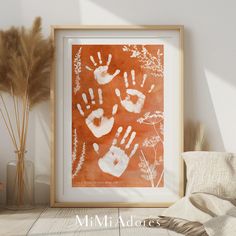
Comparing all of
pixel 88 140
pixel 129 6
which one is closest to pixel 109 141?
pixel 88 140

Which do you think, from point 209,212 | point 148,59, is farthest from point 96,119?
point 209,212

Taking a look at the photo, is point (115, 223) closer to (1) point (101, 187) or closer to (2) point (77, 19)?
(1) point (101, 187)

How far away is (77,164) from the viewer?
3.05m

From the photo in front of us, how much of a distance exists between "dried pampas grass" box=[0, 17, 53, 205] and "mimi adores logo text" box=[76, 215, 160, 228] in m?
0.55

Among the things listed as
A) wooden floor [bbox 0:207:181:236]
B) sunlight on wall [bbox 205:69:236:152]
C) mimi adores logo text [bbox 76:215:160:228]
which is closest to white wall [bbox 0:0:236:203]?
sunlight on wall [bbox 205:69:236:152]

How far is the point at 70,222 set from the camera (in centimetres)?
256

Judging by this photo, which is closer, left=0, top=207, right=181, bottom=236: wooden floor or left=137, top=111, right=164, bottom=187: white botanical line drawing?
left=0, top=207, right=181, bottom=236: wooden floor

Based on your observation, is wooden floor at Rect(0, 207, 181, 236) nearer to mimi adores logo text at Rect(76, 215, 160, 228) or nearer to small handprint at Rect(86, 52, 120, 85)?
mimi adores logo text at Rect(76, 215, 160, 228)

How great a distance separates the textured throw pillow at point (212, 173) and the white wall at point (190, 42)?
29 centimetres

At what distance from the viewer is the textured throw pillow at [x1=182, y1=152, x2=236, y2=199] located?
274 cm

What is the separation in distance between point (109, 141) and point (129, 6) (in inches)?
34.1

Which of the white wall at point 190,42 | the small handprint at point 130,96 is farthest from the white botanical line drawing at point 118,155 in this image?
the white wall at point 190,42

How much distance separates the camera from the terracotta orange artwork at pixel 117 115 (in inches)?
120

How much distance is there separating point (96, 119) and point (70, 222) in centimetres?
74
